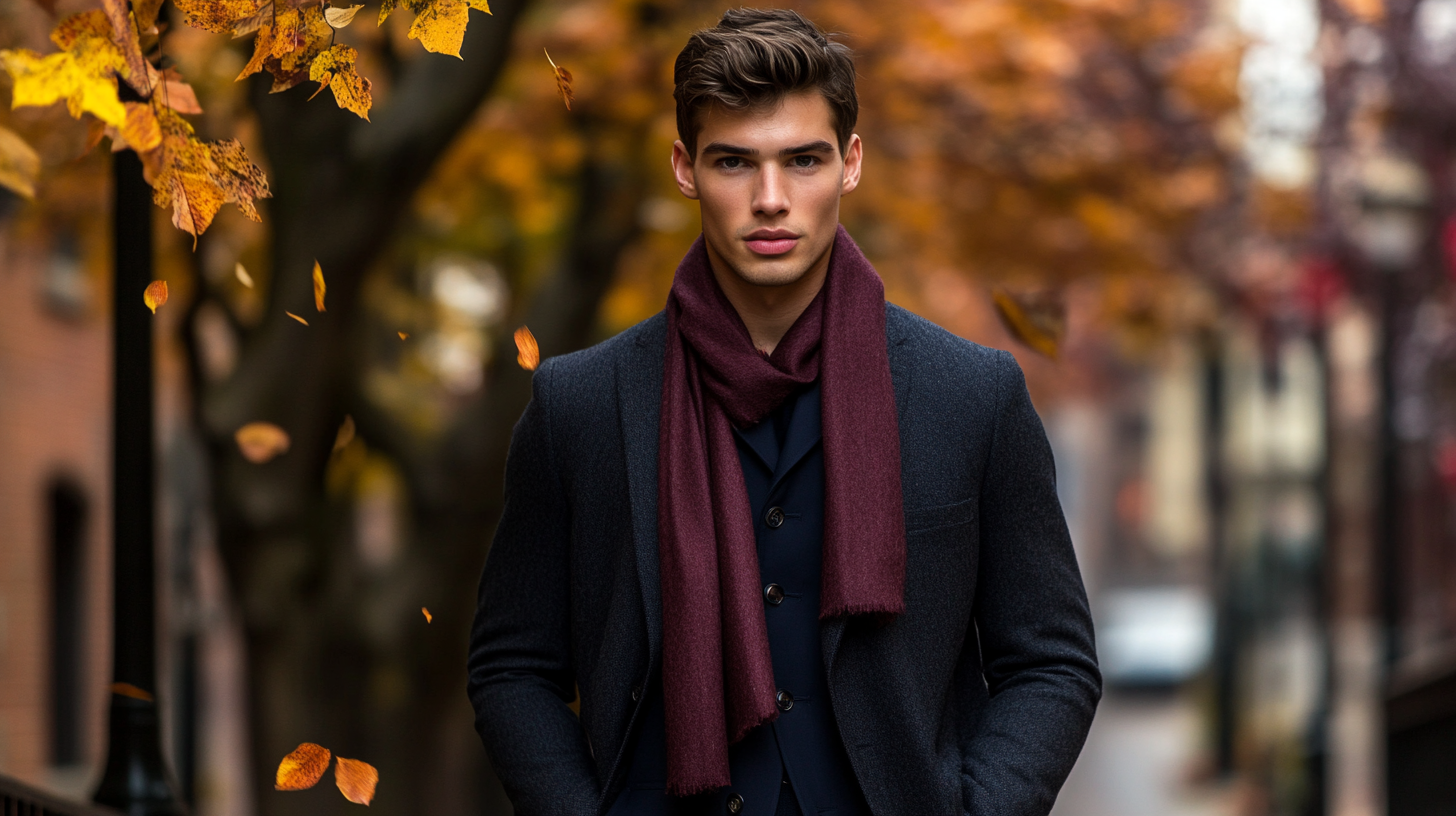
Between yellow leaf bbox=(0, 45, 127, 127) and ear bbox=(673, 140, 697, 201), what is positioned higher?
yellow leaf bbox=(0, 45, 127, 127)

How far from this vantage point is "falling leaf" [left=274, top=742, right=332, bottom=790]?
3.17 meters

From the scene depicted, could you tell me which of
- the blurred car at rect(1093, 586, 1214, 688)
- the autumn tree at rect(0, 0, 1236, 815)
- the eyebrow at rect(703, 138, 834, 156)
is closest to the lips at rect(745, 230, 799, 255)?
the eyebrow at rect(703, 138, 834, 156)

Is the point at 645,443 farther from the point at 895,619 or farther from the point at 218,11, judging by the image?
the point at 218,11

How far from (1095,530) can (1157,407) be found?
16.9 ft

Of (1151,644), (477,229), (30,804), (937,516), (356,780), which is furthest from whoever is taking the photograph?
(1151,644)

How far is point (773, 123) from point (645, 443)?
0.54 m

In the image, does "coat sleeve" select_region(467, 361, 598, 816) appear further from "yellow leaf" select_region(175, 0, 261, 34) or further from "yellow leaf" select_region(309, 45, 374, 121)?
"yellow leaf" select_region(175, 0, 261, 34)

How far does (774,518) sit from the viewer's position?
2.68m

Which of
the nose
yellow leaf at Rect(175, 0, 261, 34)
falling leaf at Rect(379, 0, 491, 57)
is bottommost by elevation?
the nose

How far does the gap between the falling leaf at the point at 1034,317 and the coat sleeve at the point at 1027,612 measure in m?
1.74

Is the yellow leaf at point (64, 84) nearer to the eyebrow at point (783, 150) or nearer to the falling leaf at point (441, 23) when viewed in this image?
the falling leaf at point (441, 23)

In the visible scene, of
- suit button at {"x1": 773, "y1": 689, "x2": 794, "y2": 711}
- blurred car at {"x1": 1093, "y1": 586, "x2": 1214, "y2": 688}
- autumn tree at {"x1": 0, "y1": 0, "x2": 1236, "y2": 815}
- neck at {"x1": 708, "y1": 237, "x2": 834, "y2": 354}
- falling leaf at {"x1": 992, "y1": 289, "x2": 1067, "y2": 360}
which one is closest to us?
suit button at {"x1": 773, "y1": 689, "x2": 794, "y2": 711}

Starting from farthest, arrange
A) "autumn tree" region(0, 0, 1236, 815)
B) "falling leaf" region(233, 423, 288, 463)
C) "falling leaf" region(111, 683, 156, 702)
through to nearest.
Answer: "falling leaf" region(233, 423, 288, 463) → "autumn tree" region(0, 0, 1236, 815) → "falling leaf" region(111, 683, 156, 702)

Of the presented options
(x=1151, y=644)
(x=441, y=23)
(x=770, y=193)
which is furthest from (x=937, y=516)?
(x=1151, y=644)
